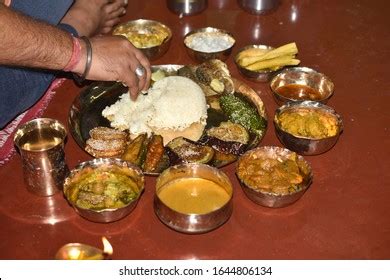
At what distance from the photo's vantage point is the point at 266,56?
250 centimetres

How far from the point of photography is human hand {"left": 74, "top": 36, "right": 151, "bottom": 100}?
6.35ft

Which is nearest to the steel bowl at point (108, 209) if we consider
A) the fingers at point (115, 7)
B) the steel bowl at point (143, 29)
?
the steel bowl at point (143, 29)

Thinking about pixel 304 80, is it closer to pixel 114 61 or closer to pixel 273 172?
pixel 273 172

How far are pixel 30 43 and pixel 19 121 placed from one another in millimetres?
700

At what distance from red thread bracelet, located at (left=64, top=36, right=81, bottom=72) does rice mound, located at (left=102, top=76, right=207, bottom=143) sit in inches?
Answer: 15.3

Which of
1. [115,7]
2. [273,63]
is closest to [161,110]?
[273,63]

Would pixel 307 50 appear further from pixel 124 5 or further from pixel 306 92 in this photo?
pixel 124 5

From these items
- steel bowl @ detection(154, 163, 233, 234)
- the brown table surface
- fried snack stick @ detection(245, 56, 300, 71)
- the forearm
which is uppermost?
the forearm

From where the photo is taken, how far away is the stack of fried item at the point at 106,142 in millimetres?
1993

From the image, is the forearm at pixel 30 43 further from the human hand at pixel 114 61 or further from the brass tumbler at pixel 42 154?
the brass tumbler at pixel 42 154

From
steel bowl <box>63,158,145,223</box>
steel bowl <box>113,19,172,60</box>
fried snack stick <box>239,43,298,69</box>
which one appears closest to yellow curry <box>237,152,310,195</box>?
steel bowl <box>63,158,145,223</box>

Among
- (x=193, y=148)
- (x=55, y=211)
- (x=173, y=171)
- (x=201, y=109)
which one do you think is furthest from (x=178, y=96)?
(x=55, y=211)

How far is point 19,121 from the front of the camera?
2.36m

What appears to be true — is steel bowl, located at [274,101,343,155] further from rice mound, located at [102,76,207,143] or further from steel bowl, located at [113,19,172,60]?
steel bowl, located at [113,19,172,60]
